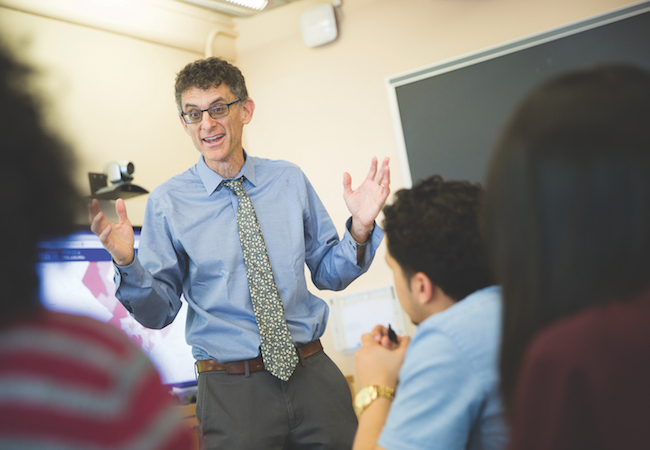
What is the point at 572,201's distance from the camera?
0.54 metres

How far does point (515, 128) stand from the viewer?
1.92 ft

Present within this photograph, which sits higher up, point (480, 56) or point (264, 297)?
point (480, 56)

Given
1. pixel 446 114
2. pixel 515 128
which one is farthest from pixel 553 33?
pixel 515 128

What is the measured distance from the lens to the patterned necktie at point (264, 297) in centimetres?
159

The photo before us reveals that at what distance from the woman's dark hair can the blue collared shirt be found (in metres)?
1.14

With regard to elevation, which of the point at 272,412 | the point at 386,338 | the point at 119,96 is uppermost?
the point at 119,96

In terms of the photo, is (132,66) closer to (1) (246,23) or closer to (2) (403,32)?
(1) (246,23)

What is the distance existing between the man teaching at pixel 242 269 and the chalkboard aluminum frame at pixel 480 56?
1.40 meters

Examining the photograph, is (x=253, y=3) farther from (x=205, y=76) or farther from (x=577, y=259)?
(x=577, y=259)

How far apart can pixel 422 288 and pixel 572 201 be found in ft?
1.98

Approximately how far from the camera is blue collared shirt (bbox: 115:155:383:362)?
1.62m

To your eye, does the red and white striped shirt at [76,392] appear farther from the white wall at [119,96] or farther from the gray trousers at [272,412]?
the white wall at [119,96]

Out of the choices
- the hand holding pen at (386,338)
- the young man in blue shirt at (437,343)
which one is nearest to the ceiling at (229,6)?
the young man in blue shirt at (437,343)

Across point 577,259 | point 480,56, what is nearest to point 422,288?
point 577,259
